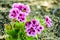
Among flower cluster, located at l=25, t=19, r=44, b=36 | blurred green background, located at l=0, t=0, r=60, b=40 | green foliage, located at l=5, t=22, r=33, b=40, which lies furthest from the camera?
blurred green background, located at l=0, t=0, r=60, b=40

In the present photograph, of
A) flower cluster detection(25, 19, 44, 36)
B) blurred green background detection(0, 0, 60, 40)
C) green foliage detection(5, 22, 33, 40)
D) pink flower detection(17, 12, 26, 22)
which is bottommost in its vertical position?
blurred green background detection(0, 0, 60, 40)

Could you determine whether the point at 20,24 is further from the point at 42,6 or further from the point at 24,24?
the point at 42,6

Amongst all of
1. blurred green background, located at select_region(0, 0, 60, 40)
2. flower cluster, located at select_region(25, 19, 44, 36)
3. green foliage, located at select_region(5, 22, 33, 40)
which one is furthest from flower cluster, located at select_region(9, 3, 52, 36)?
blurred green background, located at select_region(0, 0, 60, 40)

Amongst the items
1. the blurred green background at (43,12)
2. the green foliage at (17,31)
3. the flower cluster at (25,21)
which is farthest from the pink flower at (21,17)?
the blurred green background at (43,12)

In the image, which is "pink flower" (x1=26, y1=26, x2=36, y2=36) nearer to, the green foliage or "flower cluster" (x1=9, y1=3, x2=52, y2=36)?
"flower cluster" (x1=9, y1=3, x2=52, y2=36)

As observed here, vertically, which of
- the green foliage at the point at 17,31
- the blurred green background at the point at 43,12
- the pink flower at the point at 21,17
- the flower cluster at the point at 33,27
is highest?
the pink flower at the point at 21,17

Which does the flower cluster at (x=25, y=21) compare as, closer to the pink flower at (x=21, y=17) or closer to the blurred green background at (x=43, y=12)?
the pink flower at (x=21, y=17)

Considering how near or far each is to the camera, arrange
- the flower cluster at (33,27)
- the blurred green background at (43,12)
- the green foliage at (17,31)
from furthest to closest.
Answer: the blurred green background at (43,12)
the green foliage at (17,31)
the flower cluster at (33,27)

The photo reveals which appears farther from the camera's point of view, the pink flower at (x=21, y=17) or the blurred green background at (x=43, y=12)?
the blurred green background at (x=43, y=12)

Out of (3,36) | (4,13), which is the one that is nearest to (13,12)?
(3,36)
